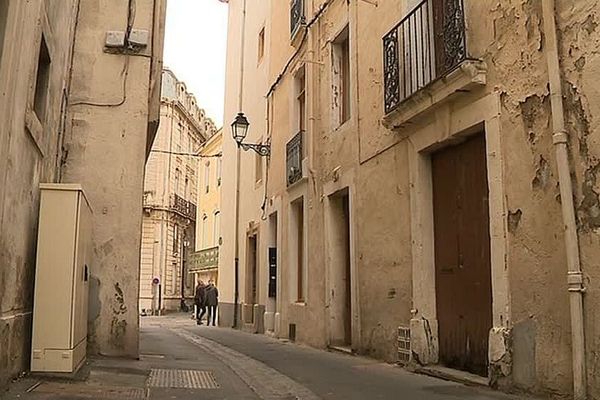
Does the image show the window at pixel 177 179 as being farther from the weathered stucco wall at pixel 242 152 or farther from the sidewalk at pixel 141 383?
the sidewalk at pixel 141 383

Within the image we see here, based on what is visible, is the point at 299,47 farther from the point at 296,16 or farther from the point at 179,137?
the point at 179,137

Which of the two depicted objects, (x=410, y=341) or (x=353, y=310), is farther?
(x=353, y=310)

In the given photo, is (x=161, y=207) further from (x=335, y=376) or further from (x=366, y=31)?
(x=335, y=376)

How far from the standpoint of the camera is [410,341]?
27.0 ft

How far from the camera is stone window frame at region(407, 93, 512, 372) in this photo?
6.43 m

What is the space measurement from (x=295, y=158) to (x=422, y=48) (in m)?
5.95

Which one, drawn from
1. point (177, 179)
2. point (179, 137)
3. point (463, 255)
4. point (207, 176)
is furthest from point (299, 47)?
point (177, 179)

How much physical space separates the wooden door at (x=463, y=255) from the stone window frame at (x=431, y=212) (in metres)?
0.10

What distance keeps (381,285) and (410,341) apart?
1.18 meters

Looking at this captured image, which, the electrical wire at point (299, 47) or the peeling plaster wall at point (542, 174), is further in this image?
the electrical wire at point (299, 47)

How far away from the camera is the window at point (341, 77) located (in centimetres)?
1170

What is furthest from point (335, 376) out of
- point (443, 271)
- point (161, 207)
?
point (161, 207)

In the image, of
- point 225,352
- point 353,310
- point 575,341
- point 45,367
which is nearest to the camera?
point 575,341

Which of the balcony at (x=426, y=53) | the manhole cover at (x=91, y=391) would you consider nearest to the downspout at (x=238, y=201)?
the balcony at (x=426, y=53)
